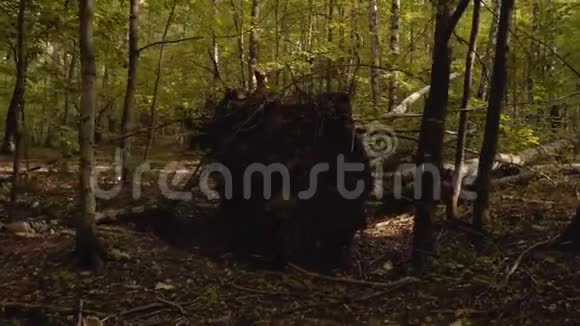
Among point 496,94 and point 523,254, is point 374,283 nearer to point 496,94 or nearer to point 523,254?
point 523,254

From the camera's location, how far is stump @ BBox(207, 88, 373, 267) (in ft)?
22.9

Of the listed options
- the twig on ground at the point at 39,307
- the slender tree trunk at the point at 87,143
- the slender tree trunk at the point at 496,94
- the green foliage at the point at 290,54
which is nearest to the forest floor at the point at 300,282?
the twig on ground at the point at 39,307

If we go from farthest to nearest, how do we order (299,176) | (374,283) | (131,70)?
(131,70) < (299,176) < (374,283)

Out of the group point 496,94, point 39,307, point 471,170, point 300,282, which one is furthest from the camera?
point 471,170

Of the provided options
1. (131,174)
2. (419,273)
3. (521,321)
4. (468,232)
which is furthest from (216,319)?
(131,174)

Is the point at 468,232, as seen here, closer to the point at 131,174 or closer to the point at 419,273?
the point at 419,273

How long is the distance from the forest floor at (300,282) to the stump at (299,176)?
0.39 m

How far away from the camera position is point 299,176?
698cm

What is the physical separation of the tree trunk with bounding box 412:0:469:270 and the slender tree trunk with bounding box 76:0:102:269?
12.8ft

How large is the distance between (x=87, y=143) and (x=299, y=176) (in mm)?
2642

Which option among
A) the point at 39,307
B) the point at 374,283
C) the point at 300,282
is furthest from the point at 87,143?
the point at 374,283

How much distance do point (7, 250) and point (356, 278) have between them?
4.76 meters

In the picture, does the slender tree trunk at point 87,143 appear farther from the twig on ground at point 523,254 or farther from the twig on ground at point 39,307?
the twig on ground at point 523,254

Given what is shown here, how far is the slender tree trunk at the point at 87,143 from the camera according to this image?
6.54 metres
